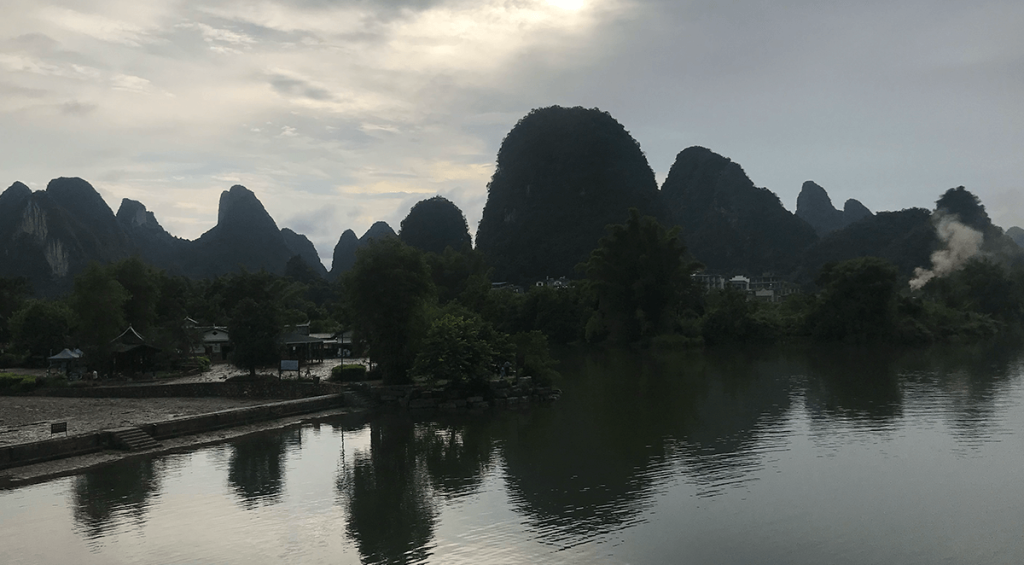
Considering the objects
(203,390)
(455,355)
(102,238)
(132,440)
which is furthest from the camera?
(102,238)

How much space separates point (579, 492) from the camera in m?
13.9

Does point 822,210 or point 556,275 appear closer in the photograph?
point 556,275

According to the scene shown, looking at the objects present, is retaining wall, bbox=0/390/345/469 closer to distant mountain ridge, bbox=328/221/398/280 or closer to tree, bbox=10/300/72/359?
tree, bbox=10/300/72/359

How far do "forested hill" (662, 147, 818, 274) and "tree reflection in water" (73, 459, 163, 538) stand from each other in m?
120

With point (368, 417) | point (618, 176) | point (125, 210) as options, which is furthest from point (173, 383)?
point (125, 210)

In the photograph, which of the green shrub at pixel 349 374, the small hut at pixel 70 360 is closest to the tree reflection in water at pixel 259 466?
the green shrub at pixel 349 374

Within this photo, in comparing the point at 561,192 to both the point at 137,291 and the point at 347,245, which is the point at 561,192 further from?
the point at 137,291

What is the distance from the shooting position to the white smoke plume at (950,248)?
76544 mm

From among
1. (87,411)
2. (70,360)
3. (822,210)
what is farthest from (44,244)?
(822,210)

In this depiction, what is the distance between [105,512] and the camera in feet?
43.8

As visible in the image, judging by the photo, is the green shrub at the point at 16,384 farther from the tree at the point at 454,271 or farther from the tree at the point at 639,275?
the tree at the point at 454,271

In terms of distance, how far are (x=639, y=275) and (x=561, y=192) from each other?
71.3 metres

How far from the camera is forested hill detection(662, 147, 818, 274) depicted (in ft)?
421

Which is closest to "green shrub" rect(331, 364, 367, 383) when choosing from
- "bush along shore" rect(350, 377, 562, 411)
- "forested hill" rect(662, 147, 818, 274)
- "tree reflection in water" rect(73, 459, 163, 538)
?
"bush along shore" rect(350, 377, 562, 411)
